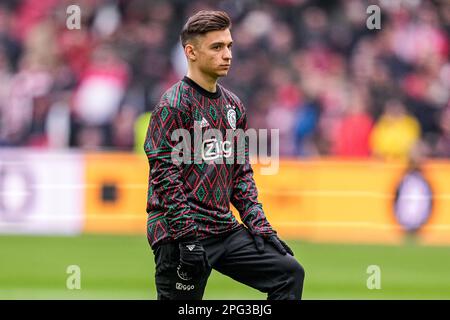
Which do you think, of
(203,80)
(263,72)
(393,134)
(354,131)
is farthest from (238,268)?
(263,72)

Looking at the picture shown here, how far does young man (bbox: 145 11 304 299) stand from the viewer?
22.8ft

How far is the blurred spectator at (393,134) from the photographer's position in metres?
18.5

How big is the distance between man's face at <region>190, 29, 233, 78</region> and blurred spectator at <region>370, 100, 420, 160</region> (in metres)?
11.5

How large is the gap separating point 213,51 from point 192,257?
50.7 inches

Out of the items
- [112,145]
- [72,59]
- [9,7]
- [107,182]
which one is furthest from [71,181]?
[9,7]

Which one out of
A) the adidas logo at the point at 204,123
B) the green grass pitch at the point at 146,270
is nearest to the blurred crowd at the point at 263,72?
the green grass pitch at the point at 146,270

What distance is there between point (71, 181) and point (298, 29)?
6.46m

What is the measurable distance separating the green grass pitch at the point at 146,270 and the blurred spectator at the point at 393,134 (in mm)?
3184

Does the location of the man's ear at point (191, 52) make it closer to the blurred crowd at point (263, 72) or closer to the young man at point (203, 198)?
the young man at point (203, 198)

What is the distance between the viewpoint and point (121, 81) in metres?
19.0

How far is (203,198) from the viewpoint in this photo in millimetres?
7148

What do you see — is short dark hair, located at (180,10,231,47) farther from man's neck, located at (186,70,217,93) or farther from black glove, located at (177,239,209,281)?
black glove, located at (177,239,209,281)

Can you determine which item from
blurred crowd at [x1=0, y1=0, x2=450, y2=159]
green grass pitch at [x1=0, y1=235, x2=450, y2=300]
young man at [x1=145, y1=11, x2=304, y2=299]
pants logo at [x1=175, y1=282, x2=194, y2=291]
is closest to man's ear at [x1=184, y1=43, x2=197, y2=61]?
young man at [x1=145, y1=11, x2=304, y2=299]
